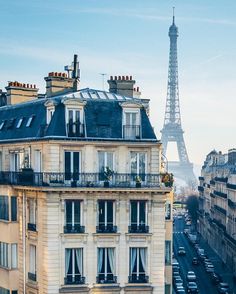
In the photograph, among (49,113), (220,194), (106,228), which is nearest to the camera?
(106,228)

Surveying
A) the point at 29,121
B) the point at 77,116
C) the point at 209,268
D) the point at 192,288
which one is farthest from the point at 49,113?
the point at 209,268

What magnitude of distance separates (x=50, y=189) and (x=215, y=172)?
90.7 metres

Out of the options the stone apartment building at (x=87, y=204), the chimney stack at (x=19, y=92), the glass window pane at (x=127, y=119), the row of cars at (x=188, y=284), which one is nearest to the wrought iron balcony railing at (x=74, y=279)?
the stone apartment building at (x=87, y=204)

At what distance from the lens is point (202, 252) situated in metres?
115

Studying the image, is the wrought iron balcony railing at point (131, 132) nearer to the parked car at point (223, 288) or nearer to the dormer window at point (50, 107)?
the dormer window at point (50, 107)

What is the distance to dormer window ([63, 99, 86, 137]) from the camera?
41312 mm

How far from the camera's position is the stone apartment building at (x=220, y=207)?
100938mm

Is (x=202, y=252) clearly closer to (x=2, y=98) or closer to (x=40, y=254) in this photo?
(x=2, y=98)

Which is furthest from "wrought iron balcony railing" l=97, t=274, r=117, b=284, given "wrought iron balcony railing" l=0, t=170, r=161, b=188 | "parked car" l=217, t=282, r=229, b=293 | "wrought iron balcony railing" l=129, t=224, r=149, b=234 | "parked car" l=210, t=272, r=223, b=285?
"parked car" l=210, t=272, r=223, b=285

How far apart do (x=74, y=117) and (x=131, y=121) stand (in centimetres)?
406

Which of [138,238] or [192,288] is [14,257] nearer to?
[138,238]

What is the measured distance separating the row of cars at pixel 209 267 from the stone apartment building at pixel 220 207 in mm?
3055

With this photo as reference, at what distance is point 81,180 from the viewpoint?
40.9m

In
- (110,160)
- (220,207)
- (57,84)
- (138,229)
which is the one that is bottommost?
(220,207)
